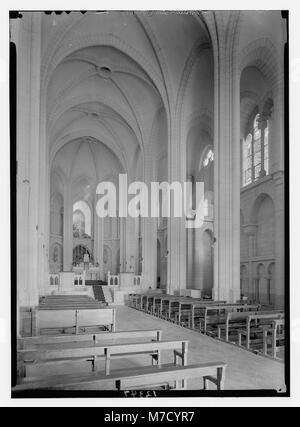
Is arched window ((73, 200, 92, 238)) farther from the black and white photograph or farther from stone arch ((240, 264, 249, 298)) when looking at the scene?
stone arch ((240, 264, 249, 298))

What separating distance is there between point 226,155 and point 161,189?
8862 mm

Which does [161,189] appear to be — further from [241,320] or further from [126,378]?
[126,378]

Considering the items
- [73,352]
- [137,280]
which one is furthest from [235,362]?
[137,280]

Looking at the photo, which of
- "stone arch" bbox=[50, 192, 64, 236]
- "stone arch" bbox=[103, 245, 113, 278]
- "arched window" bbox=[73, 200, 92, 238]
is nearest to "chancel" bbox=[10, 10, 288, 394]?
"stone arch" bbox=[103, 245, 113, 278]

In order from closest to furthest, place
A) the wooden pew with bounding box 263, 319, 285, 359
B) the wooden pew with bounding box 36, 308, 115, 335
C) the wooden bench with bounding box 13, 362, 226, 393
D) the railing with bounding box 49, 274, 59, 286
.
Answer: the wooden bench with bounding box 13, 362, 226, 393, the wooden pew with bounding box 263, 319, 285, 359, the wooden pew with bounding box 36, 308, 115, 335, the railing with bounding box 49, 274, 59, 286

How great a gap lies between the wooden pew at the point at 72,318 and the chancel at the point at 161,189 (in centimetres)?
3

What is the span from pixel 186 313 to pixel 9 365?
906 centimetres

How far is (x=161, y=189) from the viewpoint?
23.2 meters

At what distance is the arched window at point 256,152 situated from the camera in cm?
1906

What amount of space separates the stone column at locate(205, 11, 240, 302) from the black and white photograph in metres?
0.05

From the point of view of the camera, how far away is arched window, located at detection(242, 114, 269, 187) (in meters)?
19.1

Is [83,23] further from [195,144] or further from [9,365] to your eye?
[9,365]
